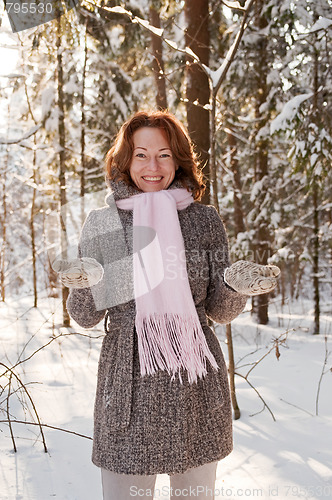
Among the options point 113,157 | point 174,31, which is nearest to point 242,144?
point 174,31

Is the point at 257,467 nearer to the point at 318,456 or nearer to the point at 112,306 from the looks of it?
the point at 318,456

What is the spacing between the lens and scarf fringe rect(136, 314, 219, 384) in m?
1.69

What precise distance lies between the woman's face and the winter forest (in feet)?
1.32

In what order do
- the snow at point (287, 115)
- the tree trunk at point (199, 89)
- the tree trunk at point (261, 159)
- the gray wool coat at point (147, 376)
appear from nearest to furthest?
the gray wool coat at point (147, 376)
the tree trunk at point (199, 89)
the snow at point (287, 115)
the tree trunk at point (261, 159)

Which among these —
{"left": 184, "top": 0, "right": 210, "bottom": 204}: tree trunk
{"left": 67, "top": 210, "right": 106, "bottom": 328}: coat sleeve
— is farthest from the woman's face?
{"left": 184, "top": 0, "right": 210, "bottom": 204}: tree trunk

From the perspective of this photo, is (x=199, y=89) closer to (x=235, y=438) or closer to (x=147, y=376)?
(x=235, y=438)

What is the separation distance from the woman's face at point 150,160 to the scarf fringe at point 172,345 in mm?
529

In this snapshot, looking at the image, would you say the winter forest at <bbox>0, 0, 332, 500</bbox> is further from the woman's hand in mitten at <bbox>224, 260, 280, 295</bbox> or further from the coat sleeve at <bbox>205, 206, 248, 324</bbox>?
the woman's hand in mitten at <bbox>224, 260, 280, 295</bbox>

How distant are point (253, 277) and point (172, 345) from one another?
0.45 metres

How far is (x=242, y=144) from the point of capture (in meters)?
10.2

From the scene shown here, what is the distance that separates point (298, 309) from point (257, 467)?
9.08 metres

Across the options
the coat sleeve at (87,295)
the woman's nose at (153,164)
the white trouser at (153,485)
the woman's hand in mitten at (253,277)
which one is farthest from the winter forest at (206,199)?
the white trouser at (153,485)

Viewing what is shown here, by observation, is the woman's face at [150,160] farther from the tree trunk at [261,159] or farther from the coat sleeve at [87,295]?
the tree trunk at [261,159]

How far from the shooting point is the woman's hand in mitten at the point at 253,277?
1472 mm
